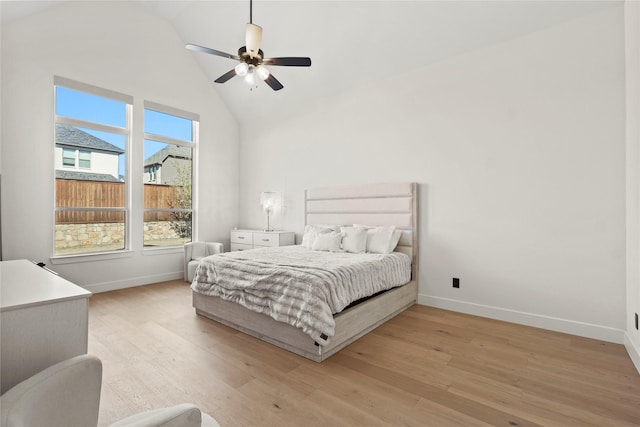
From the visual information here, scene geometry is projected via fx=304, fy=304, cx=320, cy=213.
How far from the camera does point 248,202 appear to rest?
5828mm

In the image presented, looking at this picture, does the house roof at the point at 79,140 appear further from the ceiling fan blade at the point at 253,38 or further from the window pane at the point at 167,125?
the ceiling fan blade at the point at 253,38

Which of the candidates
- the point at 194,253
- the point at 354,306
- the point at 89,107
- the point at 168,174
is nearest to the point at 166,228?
the point at 194,253

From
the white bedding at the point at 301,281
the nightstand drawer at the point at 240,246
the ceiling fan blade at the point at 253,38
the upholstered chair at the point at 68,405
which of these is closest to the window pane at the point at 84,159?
the nightstand drawer at the point at 240,246

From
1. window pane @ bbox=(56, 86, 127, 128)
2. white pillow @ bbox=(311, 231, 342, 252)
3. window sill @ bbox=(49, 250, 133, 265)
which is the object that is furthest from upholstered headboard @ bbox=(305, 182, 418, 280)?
window pane @ bbox=(56, 86, 127, 128)

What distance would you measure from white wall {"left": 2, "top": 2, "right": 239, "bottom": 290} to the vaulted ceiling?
27cm

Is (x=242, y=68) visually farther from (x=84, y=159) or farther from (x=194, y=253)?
(x=194, y=253)

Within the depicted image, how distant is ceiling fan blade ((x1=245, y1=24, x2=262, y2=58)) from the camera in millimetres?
2598

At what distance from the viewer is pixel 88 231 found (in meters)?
4.21

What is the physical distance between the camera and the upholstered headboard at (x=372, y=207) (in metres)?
3.72

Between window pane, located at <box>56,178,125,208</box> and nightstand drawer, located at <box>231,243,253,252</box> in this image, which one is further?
nightstand drawer, located at <box>231,243,253,252</box>

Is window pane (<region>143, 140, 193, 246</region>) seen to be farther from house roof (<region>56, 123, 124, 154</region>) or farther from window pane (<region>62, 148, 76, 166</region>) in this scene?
window pane (<region>62, 148, 76, 166</region>)

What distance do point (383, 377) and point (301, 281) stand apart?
0.89m

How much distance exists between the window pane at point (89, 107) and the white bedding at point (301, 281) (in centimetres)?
284

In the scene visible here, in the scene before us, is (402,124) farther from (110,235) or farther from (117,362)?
(110,235)
